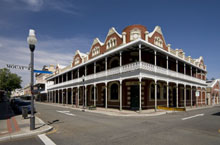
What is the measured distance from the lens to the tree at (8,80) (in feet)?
184

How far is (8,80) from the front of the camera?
57188 mm

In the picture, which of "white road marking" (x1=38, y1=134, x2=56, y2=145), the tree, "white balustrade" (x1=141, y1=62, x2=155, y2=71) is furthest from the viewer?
the tree

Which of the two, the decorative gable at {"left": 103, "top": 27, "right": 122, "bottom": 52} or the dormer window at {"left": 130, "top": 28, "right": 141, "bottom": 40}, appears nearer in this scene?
the dormer window at {"left": 130, "top": 28, "right": 141, "bottom": 40}

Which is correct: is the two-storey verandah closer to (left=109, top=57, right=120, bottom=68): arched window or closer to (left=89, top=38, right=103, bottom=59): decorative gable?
(left=109, top=57, right=120, bottom=68): arched window

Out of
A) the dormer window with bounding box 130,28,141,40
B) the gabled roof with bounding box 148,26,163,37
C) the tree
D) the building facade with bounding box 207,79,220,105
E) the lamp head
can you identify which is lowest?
the building facade with bounding box 207,79,220,105

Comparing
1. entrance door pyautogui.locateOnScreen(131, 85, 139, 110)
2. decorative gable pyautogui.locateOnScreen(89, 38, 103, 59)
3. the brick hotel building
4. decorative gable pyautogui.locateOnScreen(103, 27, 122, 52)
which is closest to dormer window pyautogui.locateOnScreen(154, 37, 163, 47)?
the brick hotel building

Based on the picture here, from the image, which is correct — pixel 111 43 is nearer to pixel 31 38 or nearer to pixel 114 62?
pixel 114 62

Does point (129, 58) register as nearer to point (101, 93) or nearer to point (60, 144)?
point (101, 93)

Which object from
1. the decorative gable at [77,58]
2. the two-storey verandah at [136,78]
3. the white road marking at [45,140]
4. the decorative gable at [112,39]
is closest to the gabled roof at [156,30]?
the two-storey verandah at [136,78]

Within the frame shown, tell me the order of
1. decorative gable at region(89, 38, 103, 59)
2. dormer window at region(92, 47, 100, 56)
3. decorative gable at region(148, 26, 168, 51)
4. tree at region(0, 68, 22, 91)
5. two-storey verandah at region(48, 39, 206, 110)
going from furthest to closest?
tree at region(0, 68, 22, 91)
dormer window at region(92, 47, 100, 56)
decorative gable at region(89, 38, 103, 59)
decorative gable at region(148, 26, 168, 51)
two-storey verandah at region(48, 39, 206, 110)

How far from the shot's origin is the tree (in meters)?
56.2

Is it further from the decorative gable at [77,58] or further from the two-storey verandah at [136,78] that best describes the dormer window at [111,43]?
the decorative gable at [77,58]

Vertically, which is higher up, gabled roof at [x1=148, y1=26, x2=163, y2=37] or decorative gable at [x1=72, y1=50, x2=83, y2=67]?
gabled roof at [x1=148, y1=26, x2=163, y2=37]

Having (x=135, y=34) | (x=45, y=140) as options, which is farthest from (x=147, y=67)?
(x=45, y=140)
